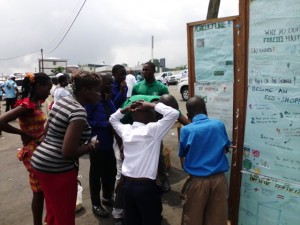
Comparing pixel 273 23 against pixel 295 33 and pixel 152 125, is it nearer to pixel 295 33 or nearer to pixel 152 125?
pixel 295 33

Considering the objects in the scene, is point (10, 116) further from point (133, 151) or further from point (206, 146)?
point (206, 146)

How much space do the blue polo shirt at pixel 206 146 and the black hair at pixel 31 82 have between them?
1.54 meters

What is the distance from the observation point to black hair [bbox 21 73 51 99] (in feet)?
9.99

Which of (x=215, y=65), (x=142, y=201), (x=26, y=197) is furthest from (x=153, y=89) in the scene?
(x=26, y=197)

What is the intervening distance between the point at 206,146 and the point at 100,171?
1.76 m

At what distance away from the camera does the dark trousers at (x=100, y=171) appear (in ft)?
12.5

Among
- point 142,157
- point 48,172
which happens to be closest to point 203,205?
point 142,157

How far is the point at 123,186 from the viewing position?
2.60 metres

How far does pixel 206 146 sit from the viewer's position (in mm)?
2627

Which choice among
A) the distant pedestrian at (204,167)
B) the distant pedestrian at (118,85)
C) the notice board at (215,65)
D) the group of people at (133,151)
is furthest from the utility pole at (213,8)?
the distant pedestrian at (204,167)

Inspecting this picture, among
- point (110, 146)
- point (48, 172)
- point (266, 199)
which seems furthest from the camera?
point (110, 146)

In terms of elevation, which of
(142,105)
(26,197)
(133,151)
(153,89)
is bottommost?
(26,197)

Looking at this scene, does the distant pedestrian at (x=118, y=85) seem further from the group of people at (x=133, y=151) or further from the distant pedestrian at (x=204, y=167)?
the distant pedestrian at (x=204, y=167)

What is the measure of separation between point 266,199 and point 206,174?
0.73 metres
